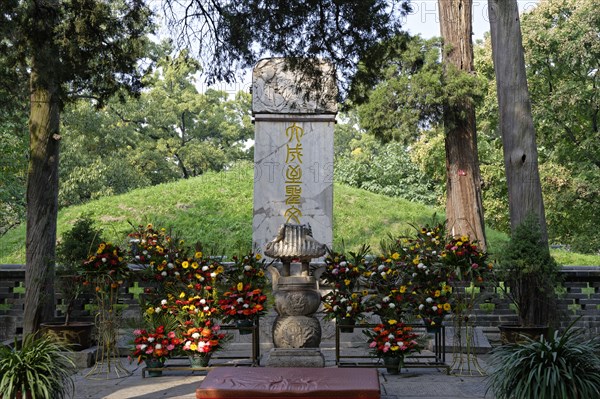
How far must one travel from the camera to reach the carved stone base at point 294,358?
8.79 m

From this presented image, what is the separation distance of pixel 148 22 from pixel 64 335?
435 centimetres

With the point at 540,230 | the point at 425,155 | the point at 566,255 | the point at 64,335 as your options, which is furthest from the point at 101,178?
the point at 540,230

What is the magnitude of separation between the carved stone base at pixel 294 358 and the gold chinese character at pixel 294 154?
249 inches

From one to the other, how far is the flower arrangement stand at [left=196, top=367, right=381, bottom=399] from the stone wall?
192 inches

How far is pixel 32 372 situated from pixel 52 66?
3.96 metres

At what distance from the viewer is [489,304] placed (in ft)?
38.8

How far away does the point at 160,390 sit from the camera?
7.83m

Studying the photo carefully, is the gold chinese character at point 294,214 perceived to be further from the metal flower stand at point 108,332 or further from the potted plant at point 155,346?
the potted plant at point 155,346

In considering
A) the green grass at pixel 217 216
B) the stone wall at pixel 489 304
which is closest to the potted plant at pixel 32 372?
the stone wall at pixel 489 304

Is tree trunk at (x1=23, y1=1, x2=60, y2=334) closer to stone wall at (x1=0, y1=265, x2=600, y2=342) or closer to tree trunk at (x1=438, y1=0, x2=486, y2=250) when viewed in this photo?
stone wall at (x1=0, y1=265, x2=600, y2=342)

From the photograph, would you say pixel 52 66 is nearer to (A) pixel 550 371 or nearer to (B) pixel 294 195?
(A) pixel 550 371

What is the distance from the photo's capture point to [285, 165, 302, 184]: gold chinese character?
14.6 meters

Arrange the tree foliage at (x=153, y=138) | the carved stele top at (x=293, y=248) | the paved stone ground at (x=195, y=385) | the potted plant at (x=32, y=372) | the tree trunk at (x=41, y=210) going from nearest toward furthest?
the potted plant at (x=32, y=372), the paved stone ground at (x=195, y=385), the carved stele top at (x=293, y=248), the tree trunk at (x=41, y=210), the tree foliage at (x=153, y=138)

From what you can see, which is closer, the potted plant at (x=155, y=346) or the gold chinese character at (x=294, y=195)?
the potted plant at (x=155, y=346)
